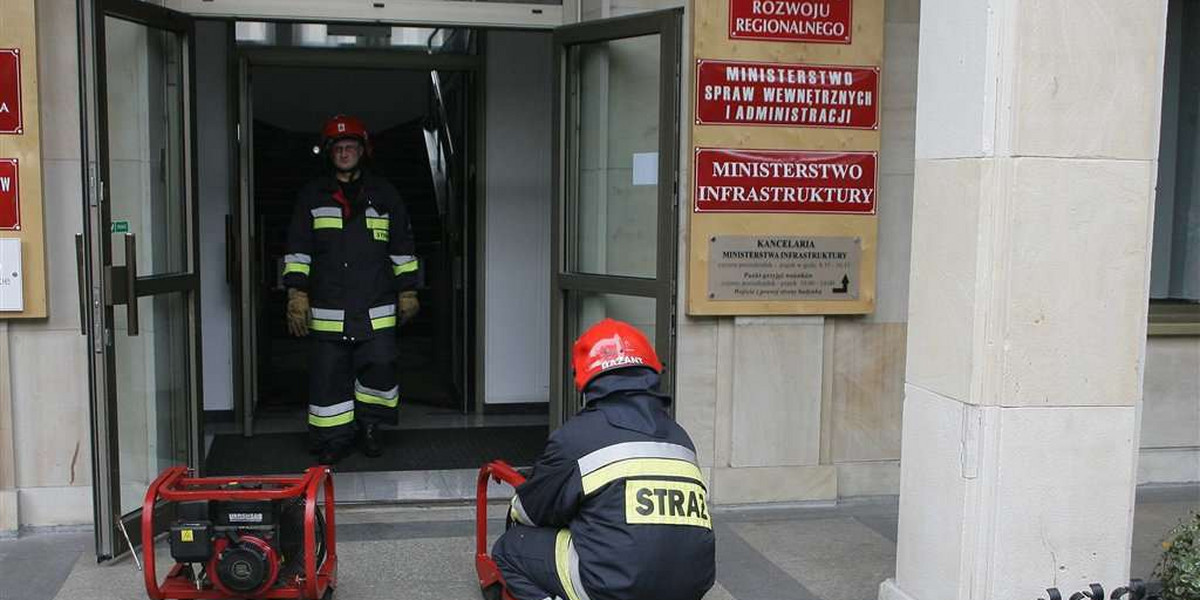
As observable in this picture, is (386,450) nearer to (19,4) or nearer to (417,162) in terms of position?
(19,4)

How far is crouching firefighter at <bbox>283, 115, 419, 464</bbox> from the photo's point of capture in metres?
6.87

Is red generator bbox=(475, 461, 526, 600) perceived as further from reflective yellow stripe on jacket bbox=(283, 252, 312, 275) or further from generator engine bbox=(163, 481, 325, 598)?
reflective yellow stripe on jacket bbox=(283, 252, 312, 275)

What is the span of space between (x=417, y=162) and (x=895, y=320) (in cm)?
634

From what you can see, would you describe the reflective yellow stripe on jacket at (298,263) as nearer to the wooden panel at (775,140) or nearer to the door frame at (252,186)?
the door frame at (252,186)

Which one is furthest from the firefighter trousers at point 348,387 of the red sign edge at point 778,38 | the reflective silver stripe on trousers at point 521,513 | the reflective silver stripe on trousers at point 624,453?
the reflective silver stripe on trousers at point 624,453

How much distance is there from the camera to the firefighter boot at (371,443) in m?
7.14

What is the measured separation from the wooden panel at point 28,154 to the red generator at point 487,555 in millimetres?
2348

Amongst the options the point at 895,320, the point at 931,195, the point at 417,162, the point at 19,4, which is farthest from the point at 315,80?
the point at 931,195

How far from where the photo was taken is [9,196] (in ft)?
17.5

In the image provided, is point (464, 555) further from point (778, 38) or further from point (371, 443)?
point (778, 38)

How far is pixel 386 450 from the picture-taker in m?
7.32

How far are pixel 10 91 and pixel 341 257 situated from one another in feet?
6.80

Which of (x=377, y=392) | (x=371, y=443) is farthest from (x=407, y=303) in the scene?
(x=371, y=443)

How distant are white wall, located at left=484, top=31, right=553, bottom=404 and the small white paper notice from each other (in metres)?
2.24
